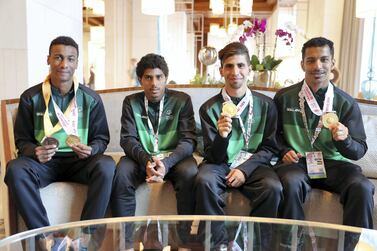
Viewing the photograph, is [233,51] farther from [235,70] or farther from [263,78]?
[263,78]

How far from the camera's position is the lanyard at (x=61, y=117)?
2158 millimetres

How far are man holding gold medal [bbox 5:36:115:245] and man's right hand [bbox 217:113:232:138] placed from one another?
59 cm

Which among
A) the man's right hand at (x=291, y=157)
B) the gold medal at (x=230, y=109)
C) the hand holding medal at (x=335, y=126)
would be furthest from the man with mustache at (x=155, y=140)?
the hand holding medal at (x=335, y=126)

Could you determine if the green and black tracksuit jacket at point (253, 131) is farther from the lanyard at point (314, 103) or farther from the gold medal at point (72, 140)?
the gold medal at point (72, 140)

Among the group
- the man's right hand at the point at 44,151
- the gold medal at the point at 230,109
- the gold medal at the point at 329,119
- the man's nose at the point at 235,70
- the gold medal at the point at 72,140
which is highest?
the man's nose at the point at 235,70

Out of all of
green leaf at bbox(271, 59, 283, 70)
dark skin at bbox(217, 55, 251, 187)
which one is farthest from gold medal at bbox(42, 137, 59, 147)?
green leaf at bbox(271, 59, 283, 70)

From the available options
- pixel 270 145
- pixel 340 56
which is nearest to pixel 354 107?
pixel 270 145

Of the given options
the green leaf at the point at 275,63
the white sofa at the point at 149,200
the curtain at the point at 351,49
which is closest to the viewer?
the white sofa at the point at 149,200

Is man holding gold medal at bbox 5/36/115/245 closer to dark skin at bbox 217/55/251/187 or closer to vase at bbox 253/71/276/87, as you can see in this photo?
dark skin at bbox 217/55/251/187

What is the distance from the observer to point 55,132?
2166 millimetres

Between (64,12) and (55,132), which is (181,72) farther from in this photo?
(55,132)

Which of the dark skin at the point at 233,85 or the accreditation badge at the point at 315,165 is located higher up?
the dark skin at the point at 233,85

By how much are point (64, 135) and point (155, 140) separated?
501 mm

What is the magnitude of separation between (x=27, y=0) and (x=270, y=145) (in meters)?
2.23
